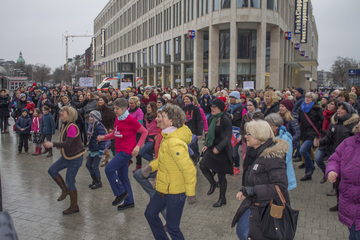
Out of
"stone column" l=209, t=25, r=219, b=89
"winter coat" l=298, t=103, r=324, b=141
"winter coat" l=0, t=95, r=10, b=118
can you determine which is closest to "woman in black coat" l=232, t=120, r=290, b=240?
"winter coat" l=298, t=103, r=324, b=141

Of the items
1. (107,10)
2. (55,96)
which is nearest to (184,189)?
(55,96)

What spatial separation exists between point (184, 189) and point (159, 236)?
2.46 ft

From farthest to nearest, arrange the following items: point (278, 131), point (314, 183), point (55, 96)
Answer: point (55, 96), point (314, 183), point (278, 131)

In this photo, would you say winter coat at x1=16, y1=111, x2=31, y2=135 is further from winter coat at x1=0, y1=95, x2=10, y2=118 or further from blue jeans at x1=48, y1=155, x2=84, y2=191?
blue jeans at x1=48, y1=155, x2=84, y2=191

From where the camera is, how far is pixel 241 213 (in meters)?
3.51

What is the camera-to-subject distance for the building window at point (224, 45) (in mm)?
36438

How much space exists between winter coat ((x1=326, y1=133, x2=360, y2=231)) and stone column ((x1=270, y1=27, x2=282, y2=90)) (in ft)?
112

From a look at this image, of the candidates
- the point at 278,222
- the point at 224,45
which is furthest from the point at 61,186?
Result: the point at 224,45

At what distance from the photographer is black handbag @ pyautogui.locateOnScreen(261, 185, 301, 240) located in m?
3.17

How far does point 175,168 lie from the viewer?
381 centimetres

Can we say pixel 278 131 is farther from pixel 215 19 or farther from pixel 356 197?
pixel 215 19

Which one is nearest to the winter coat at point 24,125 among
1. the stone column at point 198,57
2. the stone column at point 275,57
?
the stone column at point 198,57

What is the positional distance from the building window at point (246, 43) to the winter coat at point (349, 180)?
33800 millimetres

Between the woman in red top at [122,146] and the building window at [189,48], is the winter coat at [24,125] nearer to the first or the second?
the woman in red top at [122,146]
